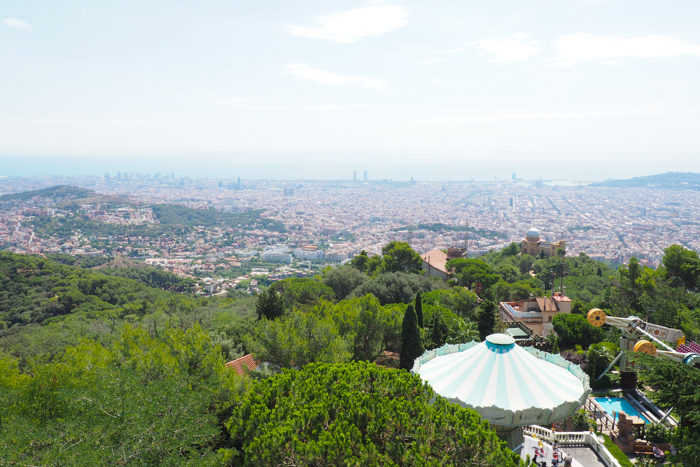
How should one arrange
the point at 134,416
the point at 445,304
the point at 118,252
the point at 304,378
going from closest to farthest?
the point at 134,416 → the point at 304,378 → the point at 445,304 → the point at 118,252

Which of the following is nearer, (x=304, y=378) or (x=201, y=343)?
(x=304, y=378)

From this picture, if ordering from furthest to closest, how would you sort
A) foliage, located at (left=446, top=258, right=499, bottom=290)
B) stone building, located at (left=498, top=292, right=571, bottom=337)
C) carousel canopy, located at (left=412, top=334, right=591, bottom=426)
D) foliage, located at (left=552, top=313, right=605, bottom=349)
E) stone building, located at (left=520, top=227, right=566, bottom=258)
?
stone building, located at (left=520, top=227, right=566, bottom=258)
foliage, located at (left=446, top=258, right=499, bottom=290)
stone building, located at (left=498, top=292, right=571, bottom=337)
foliage, located at (left=552, top=313, right=605, bottom=349)
carousel canopy, located at (left=412, top=334, right=591, bottom=426)

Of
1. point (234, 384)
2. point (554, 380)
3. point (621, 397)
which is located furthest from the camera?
point (621, 397)

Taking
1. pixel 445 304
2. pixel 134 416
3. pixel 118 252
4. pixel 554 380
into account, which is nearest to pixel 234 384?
pixel 134 416

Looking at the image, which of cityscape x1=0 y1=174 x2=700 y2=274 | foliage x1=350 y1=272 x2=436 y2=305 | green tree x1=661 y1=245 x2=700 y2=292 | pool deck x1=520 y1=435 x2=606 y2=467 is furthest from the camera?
cityscape x1=0 y1=174 x2=700 y2=274

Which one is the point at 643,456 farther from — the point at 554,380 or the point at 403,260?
the point at 403,260

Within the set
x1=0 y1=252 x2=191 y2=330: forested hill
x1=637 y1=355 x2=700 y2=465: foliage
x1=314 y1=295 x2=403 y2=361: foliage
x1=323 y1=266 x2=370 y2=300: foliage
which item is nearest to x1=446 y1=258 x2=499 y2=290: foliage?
x1=323 y1=266 x2=370 y2=300: foliage

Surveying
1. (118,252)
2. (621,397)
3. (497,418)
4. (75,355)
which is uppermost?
(75,355)

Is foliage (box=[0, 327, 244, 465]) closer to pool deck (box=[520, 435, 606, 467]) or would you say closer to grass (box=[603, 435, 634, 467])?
pool deck (box=[520, 435, 606, 467])
